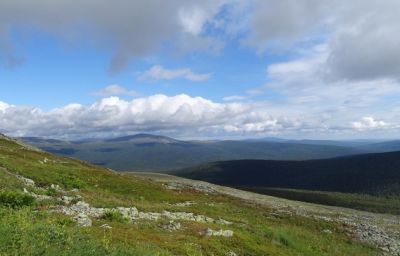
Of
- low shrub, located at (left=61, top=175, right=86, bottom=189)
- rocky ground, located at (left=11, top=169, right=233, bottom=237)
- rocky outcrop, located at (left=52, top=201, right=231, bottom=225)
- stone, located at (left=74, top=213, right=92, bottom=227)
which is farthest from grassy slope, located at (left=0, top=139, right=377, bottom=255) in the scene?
rocky outcrop, located at (left=52, top=201, right=231, bottom=225)

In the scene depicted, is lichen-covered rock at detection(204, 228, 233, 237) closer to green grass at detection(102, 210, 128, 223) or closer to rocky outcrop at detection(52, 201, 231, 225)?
Answer: rocky outcrop at detection(52, 201, 231, 225)

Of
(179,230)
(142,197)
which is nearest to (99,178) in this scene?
(142,197)

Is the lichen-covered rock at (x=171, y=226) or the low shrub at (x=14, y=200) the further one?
the lichen-covered rock at (x=171, y=226)

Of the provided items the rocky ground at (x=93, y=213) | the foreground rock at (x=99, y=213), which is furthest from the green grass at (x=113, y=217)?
the foreground rock at (x=99, y=213)

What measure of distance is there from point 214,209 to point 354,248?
1561cm

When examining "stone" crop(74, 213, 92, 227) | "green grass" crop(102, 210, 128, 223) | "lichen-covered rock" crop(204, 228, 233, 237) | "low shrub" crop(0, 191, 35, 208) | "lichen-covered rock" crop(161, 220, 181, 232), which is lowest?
"lichen-covered rock" crop(204, 228, 233, 237)

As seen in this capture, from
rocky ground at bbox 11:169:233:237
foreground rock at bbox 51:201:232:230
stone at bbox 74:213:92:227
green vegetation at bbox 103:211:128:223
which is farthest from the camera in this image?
Result: foreground rock at bbox 51:201:232:230

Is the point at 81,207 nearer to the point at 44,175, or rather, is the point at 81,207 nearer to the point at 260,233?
the point at 260,233

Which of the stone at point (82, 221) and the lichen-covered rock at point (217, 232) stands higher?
the stone at point (82, 221)

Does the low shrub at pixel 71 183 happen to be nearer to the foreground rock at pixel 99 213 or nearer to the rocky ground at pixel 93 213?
the rocky ground at pixel 93 213

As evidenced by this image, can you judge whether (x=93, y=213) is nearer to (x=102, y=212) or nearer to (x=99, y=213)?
(x=99, y=213)

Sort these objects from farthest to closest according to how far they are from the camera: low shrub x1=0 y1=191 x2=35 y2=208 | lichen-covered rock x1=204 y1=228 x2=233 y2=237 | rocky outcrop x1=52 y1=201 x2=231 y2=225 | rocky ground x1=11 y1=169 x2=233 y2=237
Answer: lichen-covered rock x1=204 y1=228 x2=233 y2=237 → rocky outcrop x1=52 y1=201 x2=231 y2=225 → rocky ground x1=11 y1=169 x2=233 y2=237 → low shrub x1=0 y1=191 x2=35 y2=208

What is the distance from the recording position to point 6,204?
27.7 m

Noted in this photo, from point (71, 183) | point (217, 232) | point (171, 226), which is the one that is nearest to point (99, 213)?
point (171, 226)
